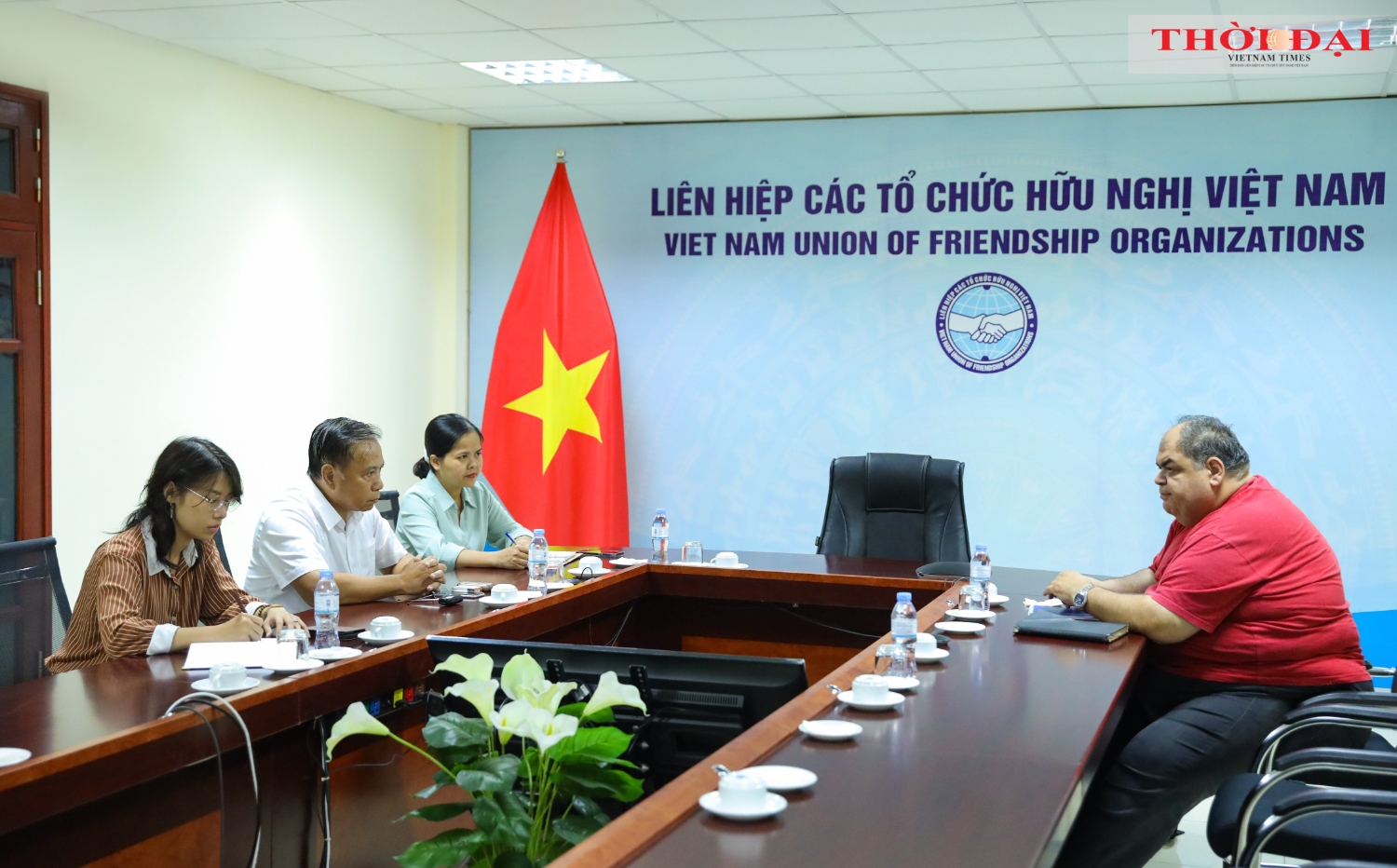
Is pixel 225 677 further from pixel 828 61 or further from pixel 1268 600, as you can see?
pixel 828 61

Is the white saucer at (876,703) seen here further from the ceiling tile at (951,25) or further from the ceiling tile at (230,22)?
the ceiling tile at (230,22)

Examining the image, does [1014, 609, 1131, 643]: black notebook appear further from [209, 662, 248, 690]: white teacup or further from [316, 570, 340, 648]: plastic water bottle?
[209, 662, 248, 690]: white teacup

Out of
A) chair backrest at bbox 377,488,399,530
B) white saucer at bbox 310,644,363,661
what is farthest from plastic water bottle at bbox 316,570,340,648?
chair backrest at bbox 377,488,399,530

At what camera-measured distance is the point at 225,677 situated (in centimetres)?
242

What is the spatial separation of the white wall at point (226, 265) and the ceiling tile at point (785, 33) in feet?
7.08

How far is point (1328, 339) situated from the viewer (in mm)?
5652

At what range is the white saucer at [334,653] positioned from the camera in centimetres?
272

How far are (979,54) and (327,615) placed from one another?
3.35 m

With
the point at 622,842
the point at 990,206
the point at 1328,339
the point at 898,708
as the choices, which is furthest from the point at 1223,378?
the point at 622,842

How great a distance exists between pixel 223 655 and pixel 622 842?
1.36 meters

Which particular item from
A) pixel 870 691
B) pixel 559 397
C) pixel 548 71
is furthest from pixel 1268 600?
pixel 559 397

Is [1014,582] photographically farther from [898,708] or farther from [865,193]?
[865,193]

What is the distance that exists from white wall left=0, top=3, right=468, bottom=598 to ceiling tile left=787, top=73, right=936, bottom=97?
2.19m

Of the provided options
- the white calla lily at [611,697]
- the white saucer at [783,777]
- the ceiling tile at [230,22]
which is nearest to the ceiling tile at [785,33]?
the ceiling tile at [230,22]
